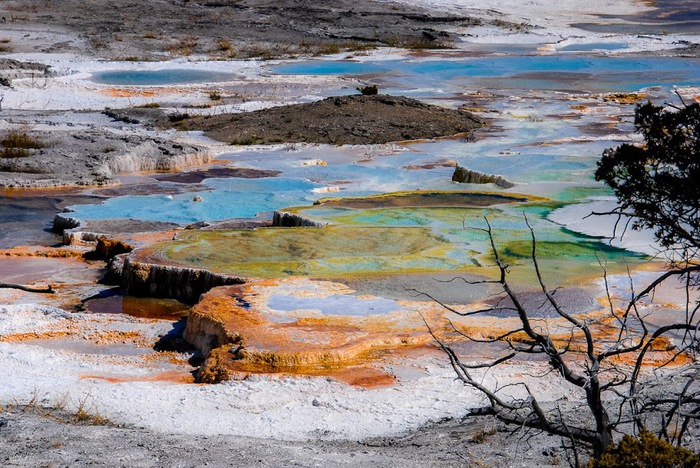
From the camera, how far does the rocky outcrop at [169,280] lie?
785cm

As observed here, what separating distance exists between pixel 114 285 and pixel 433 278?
113 inches

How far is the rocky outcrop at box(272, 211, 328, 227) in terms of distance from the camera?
32.1 ft

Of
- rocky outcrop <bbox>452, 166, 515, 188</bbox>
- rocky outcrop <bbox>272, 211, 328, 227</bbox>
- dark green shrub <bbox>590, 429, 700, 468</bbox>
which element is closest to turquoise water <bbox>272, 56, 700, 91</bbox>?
rocky outcrop <bbox>452, 166, 515, 188</bbox>

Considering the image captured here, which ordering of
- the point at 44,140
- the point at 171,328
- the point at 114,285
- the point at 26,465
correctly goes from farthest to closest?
the point at 44,140 < the point at 114,285 < the point at 171,328 < the point at 26,465

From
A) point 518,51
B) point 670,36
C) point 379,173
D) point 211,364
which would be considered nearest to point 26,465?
point 211,364

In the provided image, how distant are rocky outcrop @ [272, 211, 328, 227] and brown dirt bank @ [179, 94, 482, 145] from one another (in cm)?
579

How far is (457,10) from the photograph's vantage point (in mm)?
40062

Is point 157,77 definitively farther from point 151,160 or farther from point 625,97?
point 625,97

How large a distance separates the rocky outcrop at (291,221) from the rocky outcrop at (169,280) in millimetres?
1988

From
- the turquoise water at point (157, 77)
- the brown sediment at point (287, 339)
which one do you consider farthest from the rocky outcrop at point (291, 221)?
the turquoise water at point (157, 77)

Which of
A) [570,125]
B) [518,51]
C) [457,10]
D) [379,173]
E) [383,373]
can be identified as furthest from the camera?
[457,10]

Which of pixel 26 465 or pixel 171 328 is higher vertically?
pixel 26 465

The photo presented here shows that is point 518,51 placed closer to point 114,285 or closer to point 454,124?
point 454,124

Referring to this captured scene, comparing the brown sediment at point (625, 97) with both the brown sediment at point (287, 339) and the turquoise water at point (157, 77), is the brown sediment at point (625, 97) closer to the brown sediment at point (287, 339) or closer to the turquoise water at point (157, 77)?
the turquoise water at point (157, 77)
